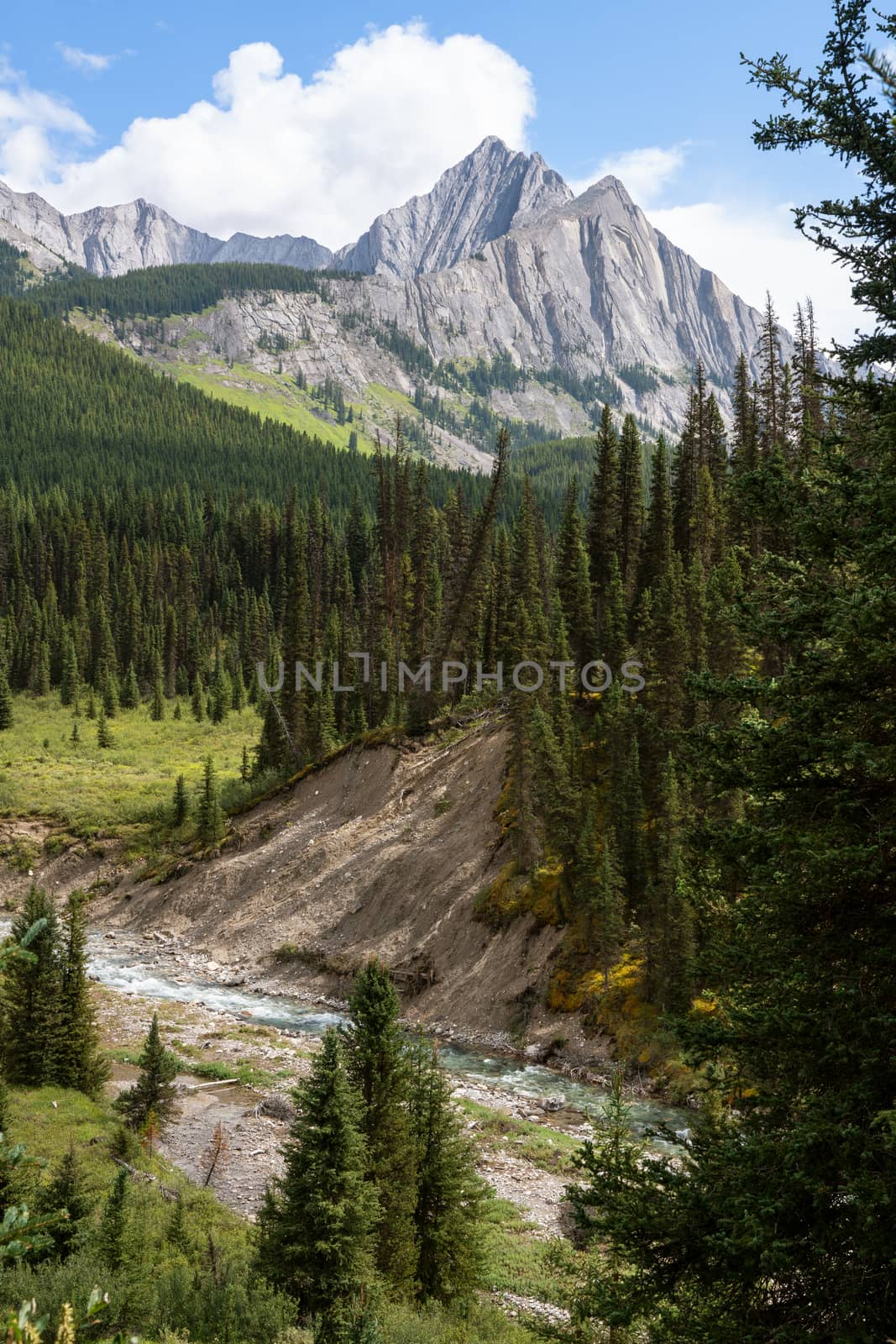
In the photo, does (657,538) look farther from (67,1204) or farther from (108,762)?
(108,762)

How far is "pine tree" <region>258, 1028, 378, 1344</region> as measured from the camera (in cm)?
1533

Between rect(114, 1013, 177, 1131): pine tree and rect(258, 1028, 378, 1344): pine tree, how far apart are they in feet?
37.8

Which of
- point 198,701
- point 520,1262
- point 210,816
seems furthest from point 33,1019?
point 198,701

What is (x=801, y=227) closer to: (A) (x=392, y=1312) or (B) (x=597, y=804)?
(A) (x=392, y=1312)

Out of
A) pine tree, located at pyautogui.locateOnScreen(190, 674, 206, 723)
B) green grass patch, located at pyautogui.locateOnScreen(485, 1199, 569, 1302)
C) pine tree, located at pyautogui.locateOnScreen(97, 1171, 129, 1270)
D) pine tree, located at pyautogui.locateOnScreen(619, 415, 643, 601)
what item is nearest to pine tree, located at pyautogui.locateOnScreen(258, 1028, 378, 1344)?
pine tree, located at pyautogui.locateOnScreen(97, 1171, 129, 1270)

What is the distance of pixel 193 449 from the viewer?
197m

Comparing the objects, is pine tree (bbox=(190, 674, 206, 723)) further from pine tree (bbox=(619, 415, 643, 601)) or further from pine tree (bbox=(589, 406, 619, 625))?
pine tree (bbox=(619, 415, 643, 601))

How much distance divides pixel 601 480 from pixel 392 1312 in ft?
182

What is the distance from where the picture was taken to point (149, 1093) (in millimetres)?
26516

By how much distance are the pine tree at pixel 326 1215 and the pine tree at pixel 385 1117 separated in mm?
732

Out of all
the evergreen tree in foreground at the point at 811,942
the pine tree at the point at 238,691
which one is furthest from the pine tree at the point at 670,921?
the pine tree at the point at 238,691

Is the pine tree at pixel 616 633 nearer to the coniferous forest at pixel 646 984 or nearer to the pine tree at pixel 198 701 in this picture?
the coniferous forest at pixel 646 984

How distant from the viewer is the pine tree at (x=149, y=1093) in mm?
26484

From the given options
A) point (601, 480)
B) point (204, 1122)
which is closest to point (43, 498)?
point (601, 480)
